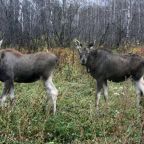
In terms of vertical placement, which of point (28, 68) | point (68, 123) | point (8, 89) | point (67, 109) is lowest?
point (67, 109)

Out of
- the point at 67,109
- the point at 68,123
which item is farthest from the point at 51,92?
the point at 68,123

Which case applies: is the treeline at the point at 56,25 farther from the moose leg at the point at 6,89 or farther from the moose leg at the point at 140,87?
the moose leg at the point at 6,89

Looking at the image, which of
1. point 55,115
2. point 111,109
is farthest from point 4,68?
point 111,109

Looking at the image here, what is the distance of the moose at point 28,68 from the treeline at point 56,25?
10683 millimetres

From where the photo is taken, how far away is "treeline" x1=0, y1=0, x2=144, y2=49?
24.4 m

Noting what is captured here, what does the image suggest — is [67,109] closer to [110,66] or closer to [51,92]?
[51,92]

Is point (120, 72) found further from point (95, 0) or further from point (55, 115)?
point (95, 0)

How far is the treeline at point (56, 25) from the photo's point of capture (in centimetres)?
2436

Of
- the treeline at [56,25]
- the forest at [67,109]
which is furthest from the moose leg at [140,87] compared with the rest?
the treeline at [56,25]

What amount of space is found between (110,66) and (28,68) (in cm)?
225

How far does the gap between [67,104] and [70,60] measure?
6319mm

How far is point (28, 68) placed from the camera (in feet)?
33.6

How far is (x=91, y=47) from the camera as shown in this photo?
11758mm

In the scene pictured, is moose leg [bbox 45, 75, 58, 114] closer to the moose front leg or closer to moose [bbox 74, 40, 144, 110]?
the moose front leg
